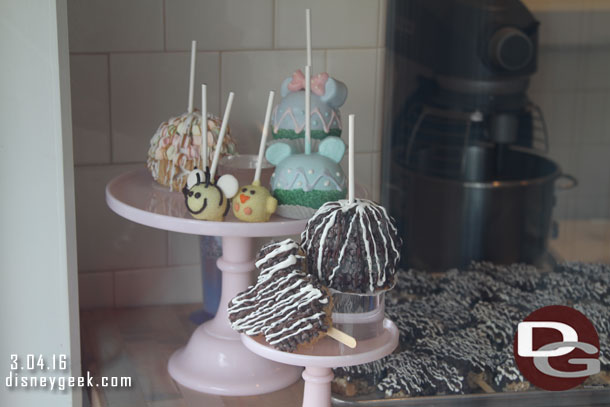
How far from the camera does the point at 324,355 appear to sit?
2.51 feet

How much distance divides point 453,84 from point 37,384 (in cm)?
73

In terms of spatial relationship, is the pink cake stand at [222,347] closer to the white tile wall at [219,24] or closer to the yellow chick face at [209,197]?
the yellow chick face at [209,197]

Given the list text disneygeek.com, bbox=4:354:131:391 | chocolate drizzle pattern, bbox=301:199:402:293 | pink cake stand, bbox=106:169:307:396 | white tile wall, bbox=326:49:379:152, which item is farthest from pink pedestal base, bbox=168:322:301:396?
white tile wall, bbox=326:49:379:152

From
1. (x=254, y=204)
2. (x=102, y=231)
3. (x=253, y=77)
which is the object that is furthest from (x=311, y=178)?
(x=102, y=231)

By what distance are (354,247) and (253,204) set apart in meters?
0.15

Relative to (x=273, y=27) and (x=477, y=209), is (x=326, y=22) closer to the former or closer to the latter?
(x=273, y=27)

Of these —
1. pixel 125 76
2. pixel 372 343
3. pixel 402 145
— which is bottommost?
pixel 372 343

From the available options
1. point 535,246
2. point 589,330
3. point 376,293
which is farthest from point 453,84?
point 376,293

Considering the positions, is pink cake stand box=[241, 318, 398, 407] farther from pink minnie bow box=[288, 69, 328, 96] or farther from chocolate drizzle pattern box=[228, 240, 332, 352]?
pink minnie bow box=[288, 69, 328, 96]

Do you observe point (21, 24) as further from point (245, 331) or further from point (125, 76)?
point (245, 331)

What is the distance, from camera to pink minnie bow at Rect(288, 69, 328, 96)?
97 cm

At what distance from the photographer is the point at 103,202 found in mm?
1124

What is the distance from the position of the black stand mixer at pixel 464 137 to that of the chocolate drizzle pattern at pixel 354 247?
453mm

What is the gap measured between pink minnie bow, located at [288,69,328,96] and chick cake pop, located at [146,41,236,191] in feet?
0.34
